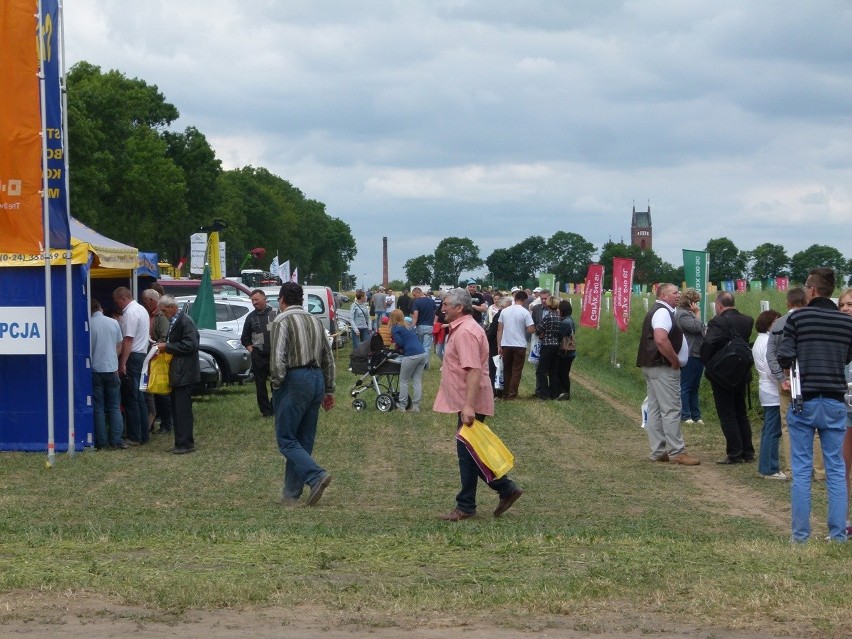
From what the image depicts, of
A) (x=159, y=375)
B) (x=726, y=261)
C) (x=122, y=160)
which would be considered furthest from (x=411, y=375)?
(x=726, y=261)

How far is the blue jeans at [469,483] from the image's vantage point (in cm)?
1005

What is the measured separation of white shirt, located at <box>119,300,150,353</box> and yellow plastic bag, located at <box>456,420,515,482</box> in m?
7.27

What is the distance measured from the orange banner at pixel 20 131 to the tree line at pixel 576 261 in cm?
3851

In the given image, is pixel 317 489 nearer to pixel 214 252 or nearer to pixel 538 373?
pixel 538 373

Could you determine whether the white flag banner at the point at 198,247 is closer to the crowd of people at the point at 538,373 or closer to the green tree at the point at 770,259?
the crowd of people at the point at 538,373

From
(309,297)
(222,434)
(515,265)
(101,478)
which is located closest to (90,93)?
(309,297)

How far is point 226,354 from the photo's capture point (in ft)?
77.8

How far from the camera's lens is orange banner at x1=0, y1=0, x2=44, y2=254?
43.7ft

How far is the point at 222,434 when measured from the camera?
17.1 m

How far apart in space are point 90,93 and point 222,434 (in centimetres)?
4152

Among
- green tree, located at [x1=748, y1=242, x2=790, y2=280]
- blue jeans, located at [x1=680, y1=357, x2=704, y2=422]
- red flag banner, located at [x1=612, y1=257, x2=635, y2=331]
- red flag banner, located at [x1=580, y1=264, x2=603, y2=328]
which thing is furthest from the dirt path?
green tree, located at [x1=748, y1=242, x2=790, y2=280]

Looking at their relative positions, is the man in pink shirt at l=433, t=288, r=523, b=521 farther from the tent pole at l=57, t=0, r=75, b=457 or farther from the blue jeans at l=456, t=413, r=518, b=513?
the tent pole at l=57, t=0, r=75, b=457

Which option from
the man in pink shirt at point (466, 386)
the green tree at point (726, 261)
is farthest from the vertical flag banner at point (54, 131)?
the green tree at point (726, 261)

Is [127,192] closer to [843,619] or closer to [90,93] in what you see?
[90,93]
